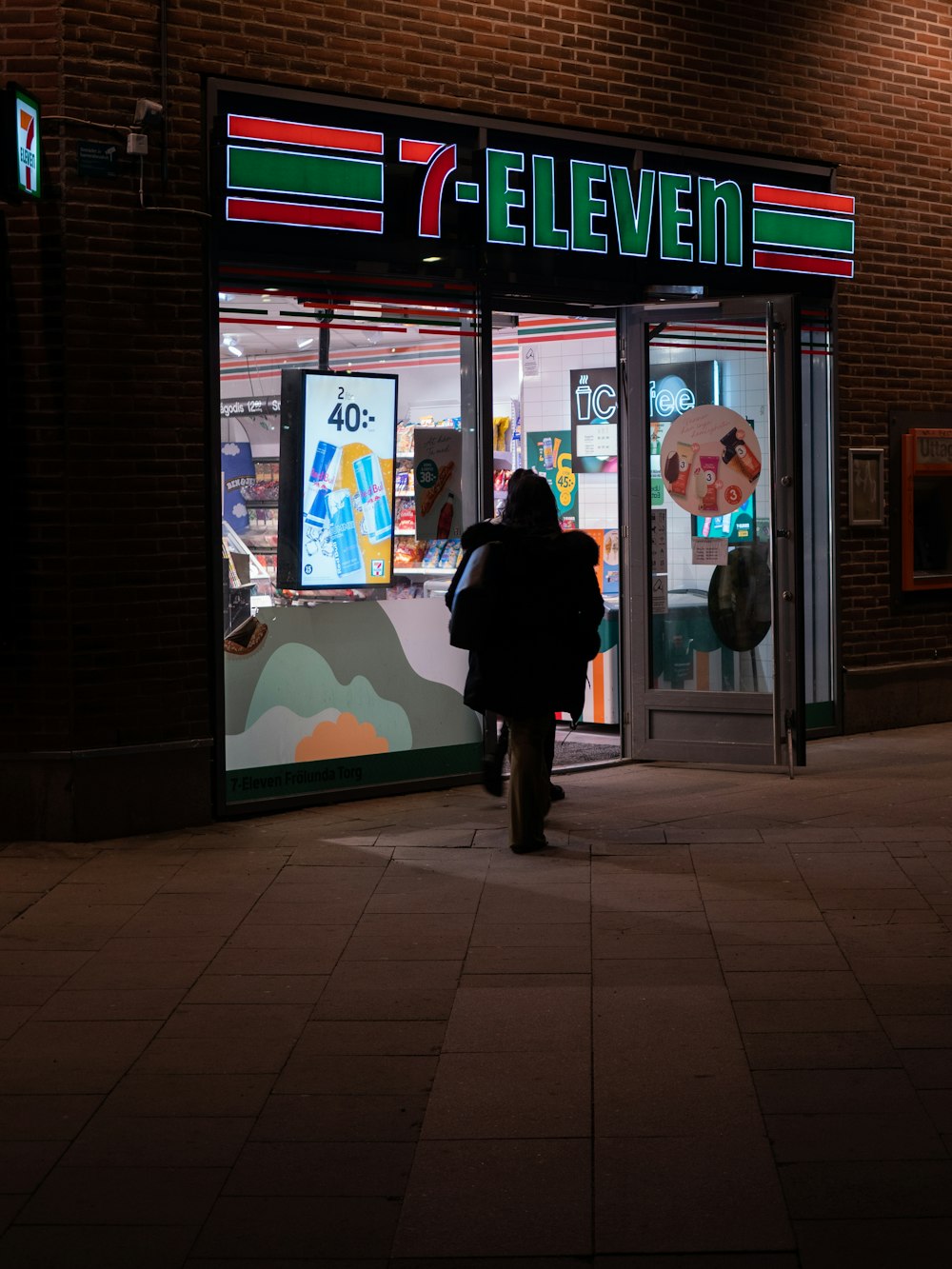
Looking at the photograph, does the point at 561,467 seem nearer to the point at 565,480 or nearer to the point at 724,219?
the point at 565,480

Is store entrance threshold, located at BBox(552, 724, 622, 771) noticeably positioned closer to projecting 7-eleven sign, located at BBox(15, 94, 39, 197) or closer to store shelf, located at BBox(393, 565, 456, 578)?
store shelf, located at BBox(393, 565, 456, 578)

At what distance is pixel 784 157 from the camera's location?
11078 millimetres

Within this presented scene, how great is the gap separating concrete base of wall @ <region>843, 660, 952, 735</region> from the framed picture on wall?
1124 millimetres

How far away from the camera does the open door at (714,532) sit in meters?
9.71

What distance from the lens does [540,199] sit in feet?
31.7

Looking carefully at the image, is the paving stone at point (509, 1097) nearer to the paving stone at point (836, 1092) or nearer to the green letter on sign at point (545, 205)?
the paving stone at point (836, 1092)

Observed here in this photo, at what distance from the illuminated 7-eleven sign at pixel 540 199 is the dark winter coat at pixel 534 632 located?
2.34 m

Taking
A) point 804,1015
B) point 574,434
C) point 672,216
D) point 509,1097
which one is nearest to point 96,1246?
point 509,1097

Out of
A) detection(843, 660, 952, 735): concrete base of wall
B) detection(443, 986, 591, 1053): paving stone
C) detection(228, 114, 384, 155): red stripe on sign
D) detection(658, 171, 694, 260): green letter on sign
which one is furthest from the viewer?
detection(843, 660, 952, 735): concrete base of wall

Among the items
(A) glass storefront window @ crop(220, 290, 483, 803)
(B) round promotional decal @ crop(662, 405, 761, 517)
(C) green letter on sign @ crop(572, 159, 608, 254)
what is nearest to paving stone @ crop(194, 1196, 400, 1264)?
(A) glass storefront window @ crop(220, 290, 483, 803)

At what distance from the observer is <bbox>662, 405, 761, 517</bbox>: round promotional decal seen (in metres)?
9.84

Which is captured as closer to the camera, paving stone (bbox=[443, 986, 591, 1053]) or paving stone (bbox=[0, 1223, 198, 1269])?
paving stone (bbox=[0, 1223, 198, 1269])

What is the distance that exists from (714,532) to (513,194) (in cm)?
246

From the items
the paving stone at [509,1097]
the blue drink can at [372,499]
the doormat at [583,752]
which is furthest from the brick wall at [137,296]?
the paving stone at [509,1097]
